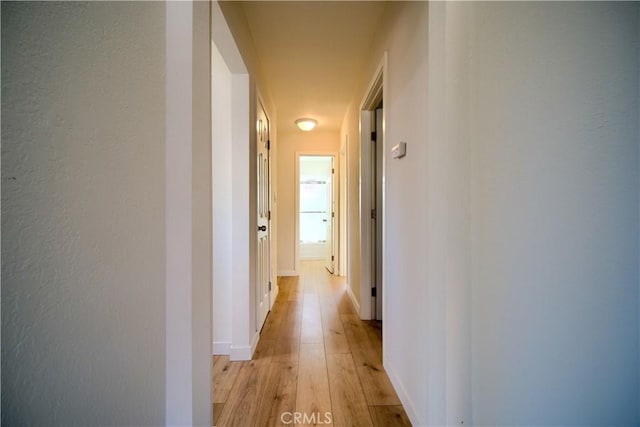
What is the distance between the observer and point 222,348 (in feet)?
6.31

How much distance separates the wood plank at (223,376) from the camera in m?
1.47

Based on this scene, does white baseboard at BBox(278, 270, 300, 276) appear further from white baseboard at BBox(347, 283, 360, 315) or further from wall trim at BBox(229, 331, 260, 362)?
wall trim at BBox(229, 331, 260, 362)

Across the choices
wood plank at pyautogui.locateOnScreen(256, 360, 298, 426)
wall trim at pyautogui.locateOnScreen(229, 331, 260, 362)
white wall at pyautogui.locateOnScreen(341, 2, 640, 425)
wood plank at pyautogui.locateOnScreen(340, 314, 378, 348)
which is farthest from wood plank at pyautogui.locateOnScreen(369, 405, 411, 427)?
→ wall trim at pyautogui.locateOnScreen(229, 331, 260, 362)

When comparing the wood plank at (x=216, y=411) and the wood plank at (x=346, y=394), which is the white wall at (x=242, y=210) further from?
the wood plank at (x=346, y=394)

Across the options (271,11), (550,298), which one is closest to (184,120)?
(550,298)

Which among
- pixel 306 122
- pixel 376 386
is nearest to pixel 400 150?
pixel 376 386

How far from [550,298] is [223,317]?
1.86m

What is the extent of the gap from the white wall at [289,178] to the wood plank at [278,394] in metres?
2.67

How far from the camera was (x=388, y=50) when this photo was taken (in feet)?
5.57

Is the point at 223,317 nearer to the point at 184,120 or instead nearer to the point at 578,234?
the point at 184,120

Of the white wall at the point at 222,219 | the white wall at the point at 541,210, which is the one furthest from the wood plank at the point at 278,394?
the white wall at the point at 541,210

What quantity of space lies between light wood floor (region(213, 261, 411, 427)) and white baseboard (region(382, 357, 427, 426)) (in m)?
0.03

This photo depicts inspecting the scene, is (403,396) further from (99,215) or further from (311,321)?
(99,215)

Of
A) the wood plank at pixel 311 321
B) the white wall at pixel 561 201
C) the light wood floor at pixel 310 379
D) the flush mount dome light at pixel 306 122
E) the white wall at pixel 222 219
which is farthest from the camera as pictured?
the flush mount dome light at pixel 306 122
